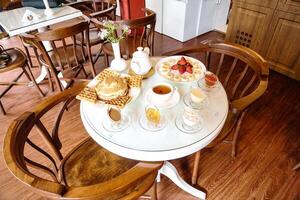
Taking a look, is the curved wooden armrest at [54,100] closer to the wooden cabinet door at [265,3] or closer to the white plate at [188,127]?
the white plate at [188,127]

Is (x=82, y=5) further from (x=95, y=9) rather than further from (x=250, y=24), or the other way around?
(x=250, y=24)

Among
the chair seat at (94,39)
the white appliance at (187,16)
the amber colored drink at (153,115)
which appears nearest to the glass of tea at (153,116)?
the amber colored drink at (153,115)

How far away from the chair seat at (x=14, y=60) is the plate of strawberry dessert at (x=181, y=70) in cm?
146

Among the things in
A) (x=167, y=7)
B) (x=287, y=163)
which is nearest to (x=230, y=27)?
(x=167, y=7)

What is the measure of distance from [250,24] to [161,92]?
205cm

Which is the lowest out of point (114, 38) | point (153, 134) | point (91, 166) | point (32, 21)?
point (91, 166)

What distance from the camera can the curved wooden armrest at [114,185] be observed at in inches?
27.0

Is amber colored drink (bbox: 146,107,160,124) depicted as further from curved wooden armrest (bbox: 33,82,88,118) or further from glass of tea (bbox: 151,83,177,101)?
curved wooden armrest (bbox: 33,82,88,118)

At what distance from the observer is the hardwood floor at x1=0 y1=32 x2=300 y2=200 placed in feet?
4.74

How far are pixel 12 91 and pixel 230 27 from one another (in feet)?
9.31

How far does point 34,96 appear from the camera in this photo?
229 cm

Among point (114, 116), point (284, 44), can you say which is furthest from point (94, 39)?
point (284, 44)

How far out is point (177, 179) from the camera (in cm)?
130

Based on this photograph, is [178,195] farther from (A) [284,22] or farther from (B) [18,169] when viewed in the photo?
(A) [284,22]
